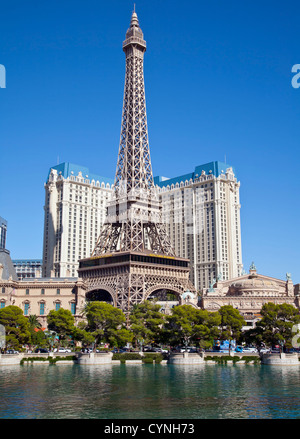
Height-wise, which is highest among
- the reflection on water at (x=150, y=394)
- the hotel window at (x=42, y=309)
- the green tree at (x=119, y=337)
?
the hotel window at (x=42, y=309)

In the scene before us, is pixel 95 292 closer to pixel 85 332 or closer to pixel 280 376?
pixel 85 332

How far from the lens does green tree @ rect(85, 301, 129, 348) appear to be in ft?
337

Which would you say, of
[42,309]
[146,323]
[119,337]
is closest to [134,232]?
[42,309]

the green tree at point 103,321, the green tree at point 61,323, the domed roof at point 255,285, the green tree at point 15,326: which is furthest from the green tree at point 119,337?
the domed roof at point 255,285

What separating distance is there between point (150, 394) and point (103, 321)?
52.2 meters

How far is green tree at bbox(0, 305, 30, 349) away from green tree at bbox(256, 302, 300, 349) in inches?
1950

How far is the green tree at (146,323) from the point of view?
105750 mm

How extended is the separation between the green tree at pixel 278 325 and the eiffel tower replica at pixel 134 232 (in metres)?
35.8

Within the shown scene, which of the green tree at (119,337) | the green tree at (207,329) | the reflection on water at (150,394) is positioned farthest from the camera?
the green tree at (119,337)

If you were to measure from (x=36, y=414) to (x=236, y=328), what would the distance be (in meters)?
73.7

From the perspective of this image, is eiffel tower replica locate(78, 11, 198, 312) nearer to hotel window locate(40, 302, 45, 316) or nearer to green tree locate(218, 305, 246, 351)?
hotel window locate(40, 302, 45, 316)

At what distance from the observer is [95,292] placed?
485ft

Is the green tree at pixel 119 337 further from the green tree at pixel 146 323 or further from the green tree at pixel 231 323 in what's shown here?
the green tree at pixel 231 323
